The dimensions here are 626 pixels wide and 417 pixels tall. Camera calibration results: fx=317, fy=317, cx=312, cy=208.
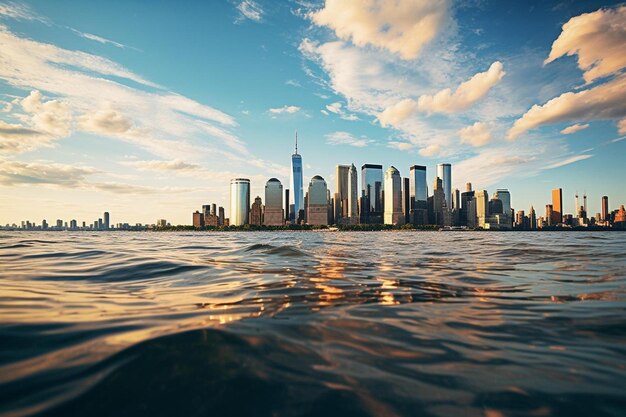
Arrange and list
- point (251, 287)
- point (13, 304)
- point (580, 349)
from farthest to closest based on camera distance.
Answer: point (251, 287)
point (13, 304)
point (580, 349)

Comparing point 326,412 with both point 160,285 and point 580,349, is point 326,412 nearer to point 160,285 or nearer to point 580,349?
point 580,349

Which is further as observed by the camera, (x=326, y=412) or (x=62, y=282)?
(x=62, y=282)

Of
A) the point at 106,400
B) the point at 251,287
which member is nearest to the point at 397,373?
the point at 106,400

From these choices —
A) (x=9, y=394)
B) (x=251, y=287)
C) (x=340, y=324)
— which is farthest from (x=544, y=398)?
(x=251, y=287)

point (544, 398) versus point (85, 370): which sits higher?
point (85, 370)

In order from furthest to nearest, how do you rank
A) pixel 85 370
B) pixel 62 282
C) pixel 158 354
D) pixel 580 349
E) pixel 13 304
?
pixel 62 282, pixel 13 304, pixel 580 349, pixel 158 354, pixel 85 370

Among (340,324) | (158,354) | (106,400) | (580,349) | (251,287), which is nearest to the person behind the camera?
(106,400)

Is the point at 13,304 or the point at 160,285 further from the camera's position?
the point at 160,285

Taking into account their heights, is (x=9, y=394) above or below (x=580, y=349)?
above

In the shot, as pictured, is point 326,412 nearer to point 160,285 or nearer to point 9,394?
point 9,394
